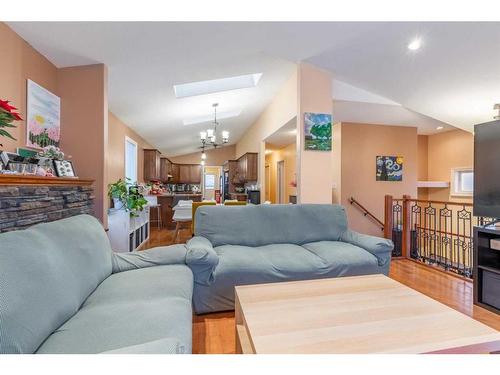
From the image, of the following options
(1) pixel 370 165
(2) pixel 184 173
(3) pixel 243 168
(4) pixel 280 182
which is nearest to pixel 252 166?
(3) pixel 243 168

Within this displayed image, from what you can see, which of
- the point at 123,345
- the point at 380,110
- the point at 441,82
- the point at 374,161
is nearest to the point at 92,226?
the point at 123,345

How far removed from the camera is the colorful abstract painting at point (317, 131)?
3.48 meters

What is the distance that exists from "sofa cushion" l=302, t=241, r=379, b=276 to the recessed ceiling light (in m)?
2.24

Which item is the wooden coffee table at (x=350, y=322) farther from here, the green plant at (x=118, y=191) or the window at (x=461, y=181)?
the window at (x=461, y=181)

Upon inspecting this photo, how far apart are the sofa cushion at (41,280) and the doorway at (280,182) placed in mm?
6040

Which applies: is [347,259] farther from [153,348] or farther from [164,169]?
[164,169]

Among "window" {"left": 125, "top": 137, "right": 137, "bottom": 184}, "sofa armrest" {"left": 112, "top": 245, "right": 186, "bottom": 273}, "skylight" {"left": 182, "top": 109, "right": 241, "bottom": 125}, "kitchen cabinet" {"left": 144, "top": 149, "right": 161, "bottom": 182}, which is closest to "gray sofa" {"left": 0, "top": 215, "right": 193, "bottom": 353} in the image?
"sofa armrest" {"left": 112, "top": 245, "right": 186, "bottom": 273}

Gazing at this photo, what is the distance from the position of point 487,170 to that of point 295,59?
2.48 metres

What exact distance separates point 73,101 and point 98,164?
72 cm

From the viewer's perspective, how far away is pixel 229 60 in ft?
10.1

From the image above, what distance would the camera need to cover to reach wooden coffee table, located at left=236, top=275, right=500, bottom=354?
3.54 feet
